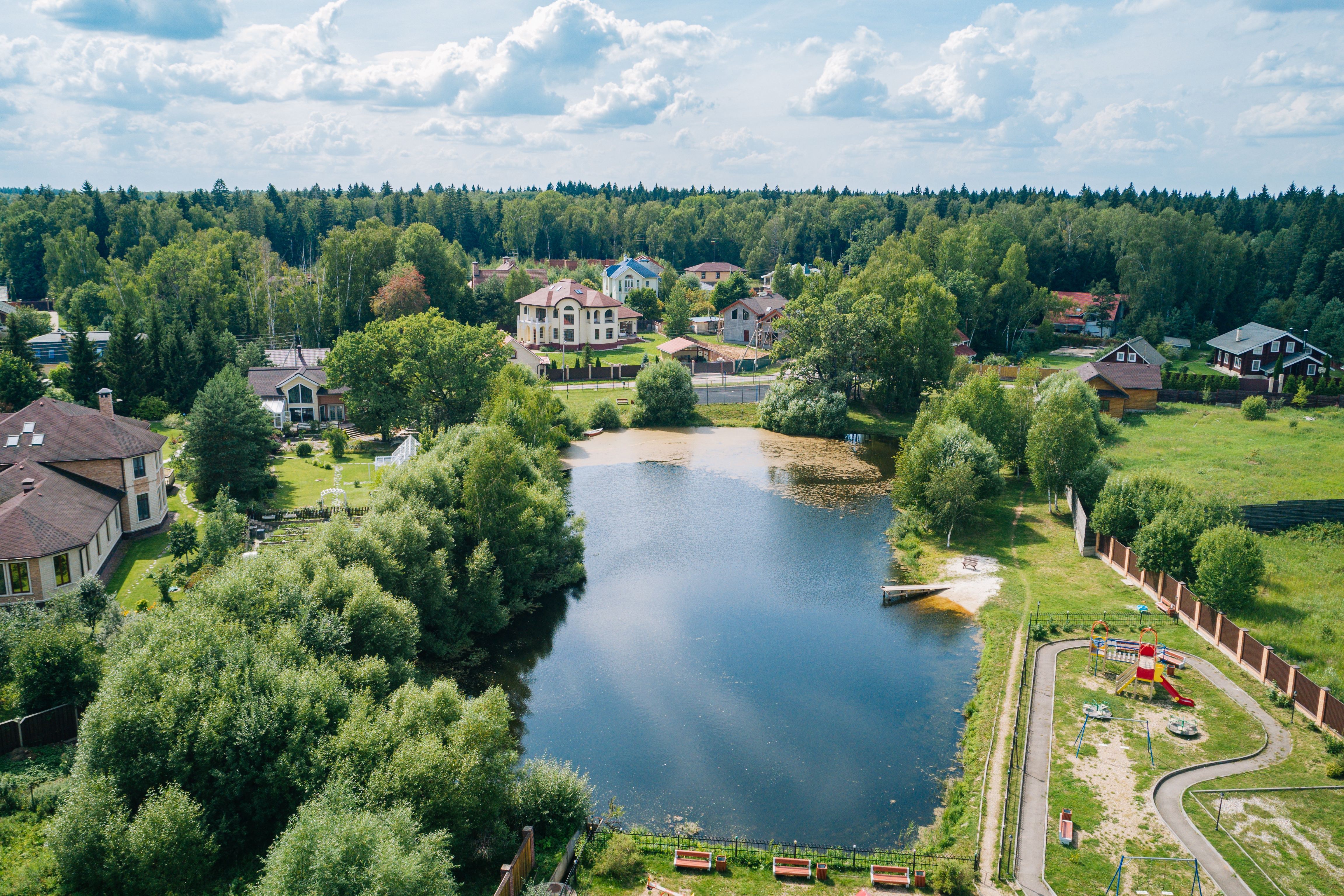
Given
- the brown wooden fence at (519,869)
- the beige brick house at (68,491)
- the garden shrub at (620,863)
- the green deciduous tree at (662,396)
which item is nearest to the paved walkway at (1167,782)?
the garden shrub at (620,863)

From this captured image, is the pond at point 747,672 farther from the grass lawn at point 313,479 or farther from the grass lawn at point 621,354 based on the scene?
the grass lawn at point 621,354

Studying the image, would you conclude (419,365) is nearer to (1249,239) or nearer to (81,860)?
(81,860)

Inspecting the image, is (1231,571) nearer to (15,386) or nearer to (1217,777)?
Answer: (1217,777)

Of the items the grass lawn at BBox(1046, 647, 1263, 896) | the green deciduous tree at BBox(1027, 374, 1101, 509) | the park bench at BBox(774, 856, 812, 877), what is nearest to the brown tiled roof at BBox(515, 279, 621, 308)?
the green deciduous tree at BBox(1027, 374, 1101, 509)

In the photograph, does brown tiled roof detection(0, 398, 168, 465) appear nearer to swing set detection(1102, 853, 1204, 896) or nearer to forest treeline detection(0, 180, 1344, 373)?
forest treeline detection(0, 180, 1344, 373)

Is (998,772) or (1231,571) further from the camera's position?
(1231,571)

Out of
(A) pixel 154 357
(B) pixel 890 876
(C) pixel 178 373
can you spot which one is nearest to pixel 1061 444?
(B) pixel 890 876

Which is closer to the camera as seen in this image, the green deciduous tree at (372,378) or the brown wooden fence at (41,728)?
the brown wooden fence at (41,728)
